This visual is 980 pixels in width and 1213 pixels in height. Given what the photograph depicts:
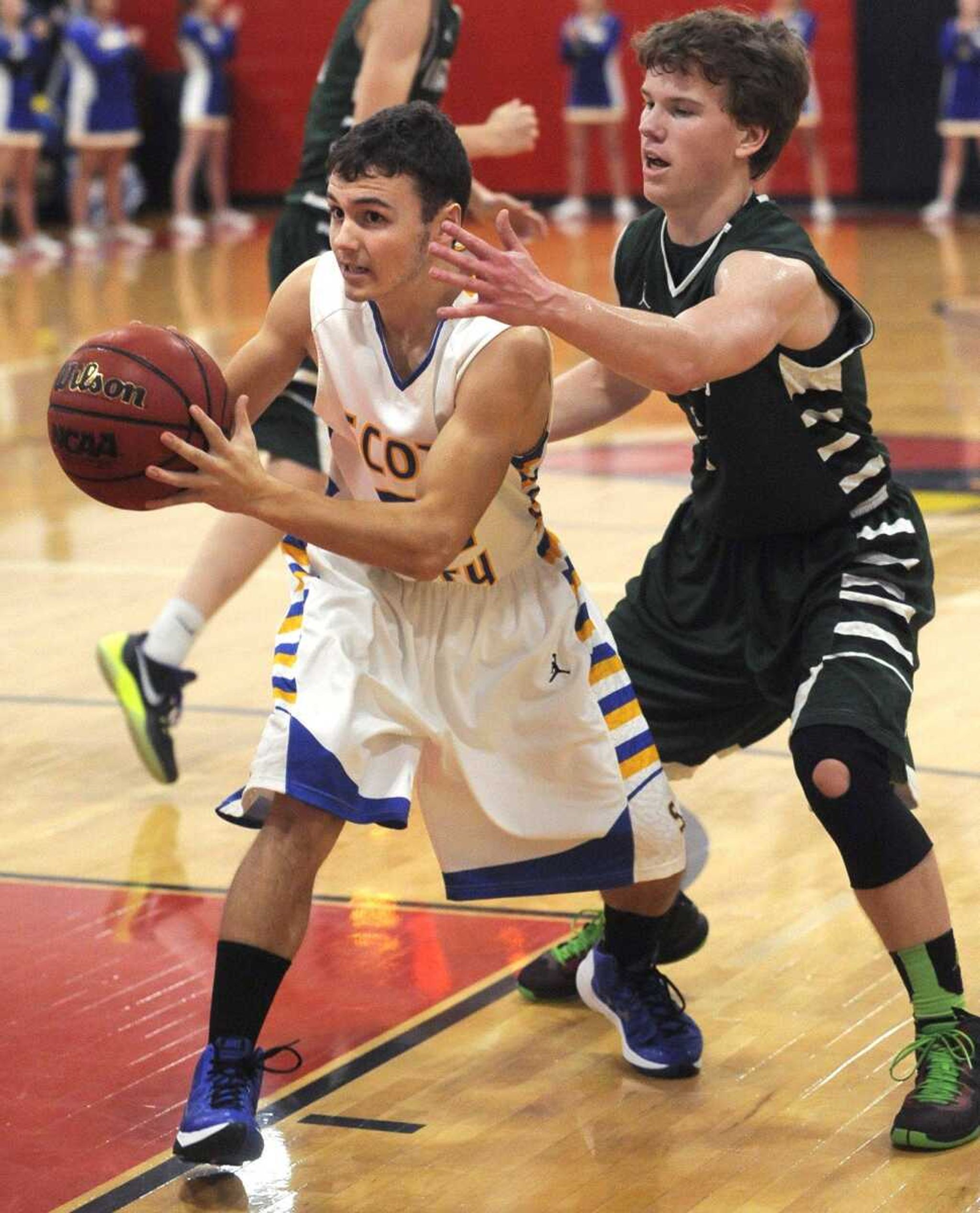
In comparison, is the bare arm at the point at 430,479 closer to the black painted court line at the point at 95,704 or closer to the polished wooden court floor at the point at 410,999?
the polished wooden court floor at the point at 410,999

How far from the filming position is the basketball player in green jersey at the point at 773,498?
3275mm

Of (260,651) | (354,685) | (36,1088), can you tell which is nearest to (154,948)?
(36,1088)

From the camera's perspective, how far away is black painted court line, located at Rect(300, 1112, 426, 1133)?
3.39m

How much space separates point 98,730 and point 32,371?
19.4 feet

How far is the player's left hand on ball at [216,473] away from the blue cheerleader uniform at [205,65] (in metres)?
16.4

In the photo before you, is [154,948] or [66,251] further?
[66,251]

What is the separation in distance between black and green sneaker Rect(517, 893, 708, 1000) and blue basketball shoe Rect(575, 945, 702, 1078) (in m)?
0.12

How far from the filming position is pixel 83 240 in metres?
17.8

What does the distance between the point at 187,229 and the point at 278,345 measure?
1544 cm

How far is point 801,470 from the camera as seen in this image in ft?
11.4

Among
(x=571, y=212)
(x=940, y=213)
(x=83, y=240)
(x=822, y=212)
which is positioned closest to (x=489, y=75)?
(x=571, y=212)

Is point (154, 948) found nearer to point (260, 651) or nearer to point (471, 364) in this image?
point (471, 364)

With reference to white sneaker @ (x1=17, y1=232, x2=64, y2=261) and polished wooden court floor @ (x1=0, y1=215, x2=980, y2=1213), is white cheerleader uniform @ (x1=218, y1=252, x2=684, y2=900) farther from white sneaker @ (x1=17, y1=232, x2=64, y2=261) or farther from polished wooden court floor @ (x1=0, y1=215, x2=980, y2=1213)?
white sneaker @ (x1=17, y1=232, x2=64, y2=261)

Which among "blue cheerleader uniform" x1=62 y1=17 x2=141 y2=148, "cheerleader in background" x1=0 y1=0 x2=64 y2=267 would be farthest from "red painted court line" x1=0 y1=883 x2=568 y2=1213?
"blue cheerleader uniform" x1=62 y1=17 x2=141 y2=148
